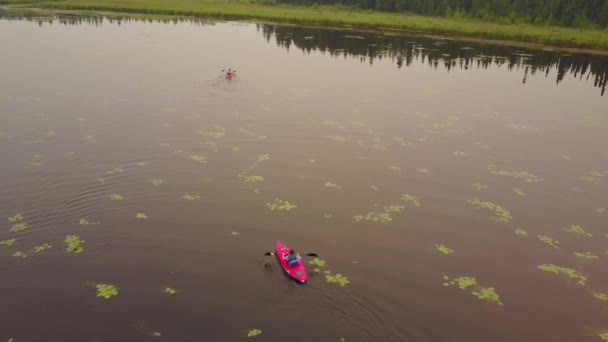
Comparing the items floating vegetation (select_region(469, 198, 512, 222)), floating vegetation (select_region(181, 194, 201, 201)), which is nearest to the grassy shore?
floating vegetation (select_region(469, 198, 512, 222))

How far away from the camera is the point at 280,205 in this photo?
1764 centimetres

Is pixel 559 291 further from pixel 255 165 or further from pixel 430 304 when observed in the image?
pixel 255 165

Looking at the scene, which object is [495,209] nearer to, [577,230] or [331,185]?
[577,230]

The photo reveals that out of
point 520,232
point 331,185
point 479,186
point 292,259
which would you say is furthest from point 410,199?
point 292,259

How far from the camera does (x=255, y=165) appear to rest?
2105 centimetres

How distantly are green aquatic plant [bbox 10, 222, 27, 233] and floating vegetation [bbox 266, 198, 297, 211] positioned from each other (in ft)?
28.6

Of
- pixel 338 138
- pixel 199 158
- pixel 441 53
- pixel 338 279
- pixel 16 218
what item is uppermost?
pixel 441 53

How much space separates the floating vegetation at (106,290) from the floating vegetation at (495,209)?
14318 mm

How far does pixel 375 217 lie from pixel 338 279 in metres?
4.44

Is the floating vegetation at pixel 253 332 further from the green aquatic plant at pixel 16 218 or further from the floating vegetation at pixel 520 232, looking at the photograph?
the floating vegetation at pixel 520 232

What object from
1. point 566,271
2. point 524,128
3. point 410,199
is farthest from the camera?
point 524,128

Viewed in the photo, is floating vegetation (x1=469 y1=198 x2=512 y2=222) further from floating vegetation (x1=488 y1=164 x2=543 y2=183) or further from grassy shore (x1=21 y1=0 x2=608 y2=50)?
grassy shore (x1=21 y1=0 x2=608 y2=50)

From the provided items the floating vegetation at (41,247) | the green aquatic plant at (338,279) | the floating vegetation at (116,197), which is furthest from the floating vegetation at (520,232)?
the floating vegetation at (41,247)

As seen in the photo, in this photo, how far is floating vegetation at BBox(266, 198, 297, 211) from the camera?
1741cm
